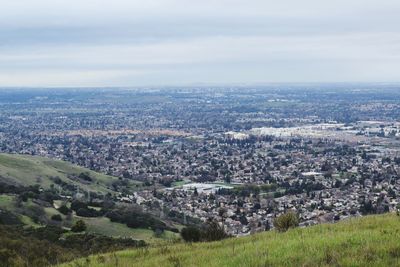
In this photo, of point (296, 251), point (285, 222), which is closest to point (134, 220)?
point (285, 222)

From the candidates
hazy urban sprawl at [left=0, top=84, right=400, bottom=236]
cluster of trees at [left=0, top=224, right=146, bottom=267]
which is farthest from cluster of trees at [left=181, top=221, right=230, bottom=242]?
hazy urban sprawl at [left=0, top=84, right=400, bottom=236]

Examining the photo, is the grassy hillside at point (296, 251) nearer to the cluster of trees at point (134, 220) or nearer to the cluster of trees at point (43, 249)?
the cluster of trees at point (43, 249)

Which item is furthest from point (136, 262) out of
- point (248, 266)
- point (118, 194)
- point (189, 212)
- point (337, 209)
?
point (118, 194)

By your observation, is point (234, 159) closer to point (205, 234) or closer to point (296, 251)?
point (205, 234)

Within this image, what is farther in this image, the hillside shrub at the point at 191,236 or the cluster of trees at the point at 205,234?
the hillside shrub at the point at 191,236

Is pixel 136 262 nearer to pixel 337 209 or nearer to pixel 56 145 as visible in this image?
pixel 337 209

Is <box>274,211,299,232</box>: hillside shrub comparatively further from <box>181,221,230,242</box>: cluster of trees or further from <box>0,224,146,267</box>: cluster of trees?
<box>0,224,146,267</box>: cluster of trees

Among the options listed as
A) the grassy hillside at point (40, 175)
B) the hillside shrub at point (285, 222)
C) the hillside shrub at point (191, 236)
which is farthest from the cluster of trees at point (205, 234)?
the grassy hillside at point (40, 175)
